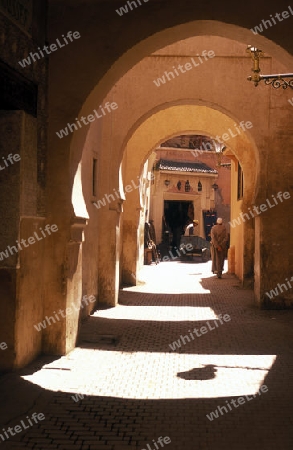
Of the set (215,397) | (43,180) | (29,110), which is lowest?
(215,397)

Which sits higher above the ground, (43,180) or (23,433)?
(43,180)

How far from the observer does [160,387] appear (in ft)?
17.3

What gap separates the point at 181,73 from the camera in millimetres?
10508

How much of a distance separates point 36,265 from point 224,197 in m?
25.6

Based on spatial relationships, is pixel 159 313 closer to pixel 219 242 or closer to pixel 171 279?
pixel 171 279

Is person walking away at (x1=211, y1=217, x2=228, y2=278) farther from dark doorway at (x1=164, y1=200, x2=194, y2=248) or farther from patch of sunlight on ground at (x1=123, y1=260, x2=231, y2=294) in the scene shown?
dark doorway at (x1=164, y1=200, x2=194, y2=248)

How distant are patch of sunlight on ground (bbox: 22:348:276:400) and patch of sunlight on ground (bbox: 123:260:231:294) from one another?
21.2 feet

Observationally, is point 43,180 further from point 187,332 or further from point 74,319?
point 187,332

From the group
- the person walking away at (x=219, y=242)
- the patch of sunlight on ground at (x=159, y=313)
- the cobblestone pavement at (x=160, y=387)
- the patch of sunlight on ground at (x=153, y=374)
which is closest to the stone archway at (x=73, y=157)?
the patch of sunlight on ground at (x=153, y=374)

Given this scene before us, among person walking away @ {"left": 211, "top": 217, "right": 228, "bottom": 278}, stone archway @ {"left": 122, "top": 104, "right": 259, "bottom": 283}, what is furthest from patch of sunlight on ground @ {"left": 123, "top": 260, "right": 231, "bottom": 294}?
stone archway @ {"left": 122, "top": 104, "right": 259, "bottom": 283}

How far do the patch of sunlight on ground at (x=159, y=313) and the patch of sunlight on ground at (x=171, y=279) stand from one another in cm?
249

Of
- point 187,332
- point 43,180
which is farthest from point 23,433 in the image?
point 187,332

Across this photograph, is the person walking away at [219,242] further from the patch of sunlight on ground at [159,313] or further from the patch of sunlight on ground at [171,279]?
the patch of sunlight on ground at [159,313]

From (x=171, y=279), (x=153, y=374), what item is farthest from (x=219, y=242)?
(x=153, y=374)
